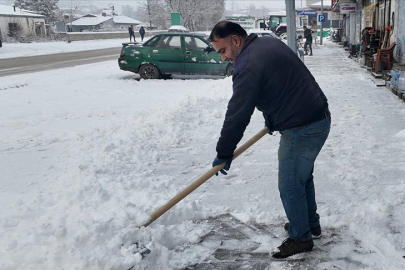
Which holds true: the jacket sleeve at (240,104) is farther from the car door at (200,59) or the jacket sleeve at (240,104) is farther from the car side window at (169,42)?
the car side window at (169,42)

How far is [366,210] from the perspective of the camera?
11.5 ft

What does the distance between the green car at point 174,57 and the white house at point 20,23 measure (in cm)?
3878

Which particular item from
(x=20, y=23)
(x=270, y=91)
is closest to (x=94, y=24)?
(x=20, y=23)

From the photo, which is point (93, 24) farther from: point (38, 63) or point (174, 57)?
point (174, 57)

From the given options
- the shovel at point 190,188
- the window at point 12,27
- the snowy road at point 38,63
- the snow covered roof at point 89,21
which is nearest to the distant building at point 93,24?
the snow covered roof at point 89,21

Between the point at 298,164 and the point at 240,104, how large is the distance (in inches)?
24.3

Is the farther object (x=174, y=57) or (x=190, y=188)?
(x=174, y=57)

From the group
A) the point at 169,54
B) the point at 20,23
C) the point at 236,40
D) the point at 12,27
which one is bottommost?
the point at 169,54

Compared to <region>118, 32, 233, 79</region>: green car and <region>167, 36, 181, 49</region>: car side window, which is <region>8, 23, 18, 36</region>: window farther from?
<region>167, 36, 181, 49</region>: car side window

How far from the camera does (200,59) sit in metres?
12.3

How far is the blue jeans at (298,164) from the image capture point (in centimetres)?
270

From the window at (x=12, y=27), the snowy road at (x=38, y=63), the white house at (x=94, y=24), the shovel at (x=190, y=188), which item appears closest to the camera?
the shovel at (x=190, y=188)

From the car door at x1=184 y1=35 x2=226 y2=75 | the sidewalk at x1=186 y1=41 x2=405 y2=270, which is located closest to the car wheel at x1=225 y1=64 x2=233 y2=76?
the car door at x1=184 y1=35 x2=226 y2=75

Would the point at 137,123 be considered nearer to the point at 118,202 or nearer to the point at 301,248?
the point at 118,202
